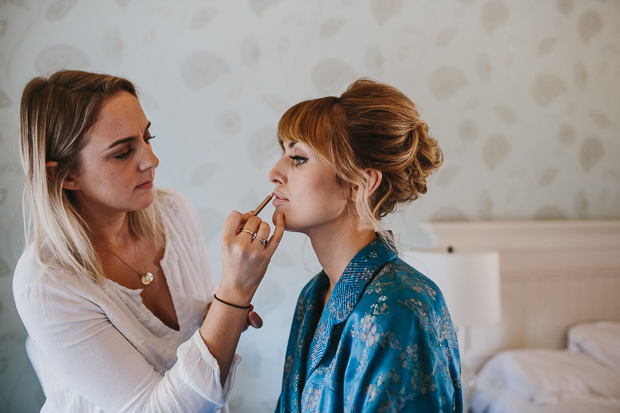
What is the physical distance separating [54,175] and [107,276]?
0.27 metres

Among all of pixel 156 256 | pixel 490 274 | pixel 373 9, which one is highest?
pixel 373 9

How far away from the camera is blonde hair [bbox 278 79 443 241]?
102cm

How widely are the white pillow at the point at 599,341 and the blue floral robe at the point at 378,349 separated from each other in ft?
5.12

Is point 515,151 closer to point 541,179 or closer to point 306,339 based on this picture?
point 541,179

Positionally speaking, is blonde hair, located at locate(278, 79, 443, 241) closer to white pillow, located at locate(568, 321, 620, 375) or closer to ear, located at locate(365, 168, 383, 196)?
ear, located at locate(365, 168, 383, 196)

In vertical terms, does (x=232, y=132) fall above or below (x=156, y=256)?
above

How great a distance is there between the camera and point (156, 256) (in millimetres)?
1300

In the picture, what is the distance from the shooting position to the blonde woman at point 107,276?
98 centimetres

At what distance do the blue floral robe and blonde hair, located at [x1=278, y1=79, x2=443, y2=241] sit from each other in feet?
0.46

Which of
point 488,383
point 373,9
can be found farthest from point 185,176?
point 488,383

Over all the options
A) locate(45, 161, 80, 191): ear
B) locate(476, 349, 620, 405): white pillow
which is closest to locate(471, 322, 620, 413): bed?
locate(476, 349, 620, 405): white pillow

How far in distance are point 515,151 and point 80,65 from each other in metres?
2.03

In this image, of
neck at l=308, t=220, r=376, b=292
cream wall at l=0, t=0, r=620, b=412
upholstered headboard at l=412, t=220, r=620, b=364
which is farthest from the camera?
upholstered headboard at l=412, t=220, r=620, b=364

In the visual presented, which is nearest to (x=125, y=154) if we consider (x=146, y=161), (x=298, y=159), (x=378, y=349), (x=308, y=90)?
(x=146, y=161)
